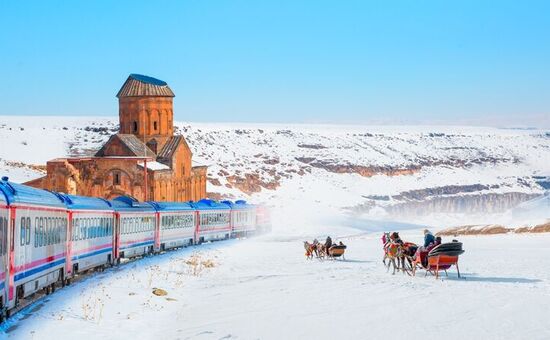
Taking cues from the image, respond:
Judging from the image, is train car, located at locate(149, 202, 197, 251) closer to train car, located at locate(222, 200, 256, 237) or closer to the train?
the train

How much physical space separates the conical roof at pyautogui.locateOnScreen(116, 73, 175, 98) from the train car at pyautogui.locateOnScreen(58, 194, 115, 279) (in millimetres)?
62660

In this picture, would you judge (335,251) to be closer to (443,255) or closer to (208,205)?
(443,255)

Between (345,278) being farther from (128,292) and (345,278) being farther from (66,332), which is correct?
(66,332)

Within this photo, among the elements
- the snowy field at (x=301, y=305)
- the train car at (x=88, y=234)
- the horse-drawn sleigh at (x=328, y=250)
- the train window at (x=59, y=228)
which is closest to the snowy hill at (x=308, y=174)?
the horse-drawn sleigh at (x=328, y=250)

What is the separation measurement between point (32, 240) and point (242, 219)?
158 feet

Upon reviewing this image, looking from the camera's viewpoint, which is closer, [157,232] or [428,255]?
[428,255]

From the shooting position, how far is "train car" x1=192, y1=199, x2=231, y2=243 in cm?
5306

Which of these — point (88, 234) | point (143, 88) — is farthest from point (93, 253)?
point (143, 88)

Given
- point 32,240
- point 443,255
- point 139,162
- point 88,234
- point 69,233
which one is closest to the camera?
point 32,240

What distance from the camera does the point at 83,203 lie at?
2692 centimetres

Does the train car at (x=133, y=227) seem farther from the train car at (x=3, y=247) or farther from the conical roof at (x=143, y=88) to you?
the conical roof at (x=143, y=88)

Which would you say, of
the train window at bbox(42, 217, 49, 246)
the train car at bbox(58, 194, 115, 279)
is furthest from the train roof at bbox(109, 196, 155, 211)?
the train window at bbox(42, 217, 49, 246)

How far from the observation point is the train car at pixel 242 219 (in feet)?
208

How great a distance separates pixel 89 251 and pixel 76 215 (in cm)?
231
